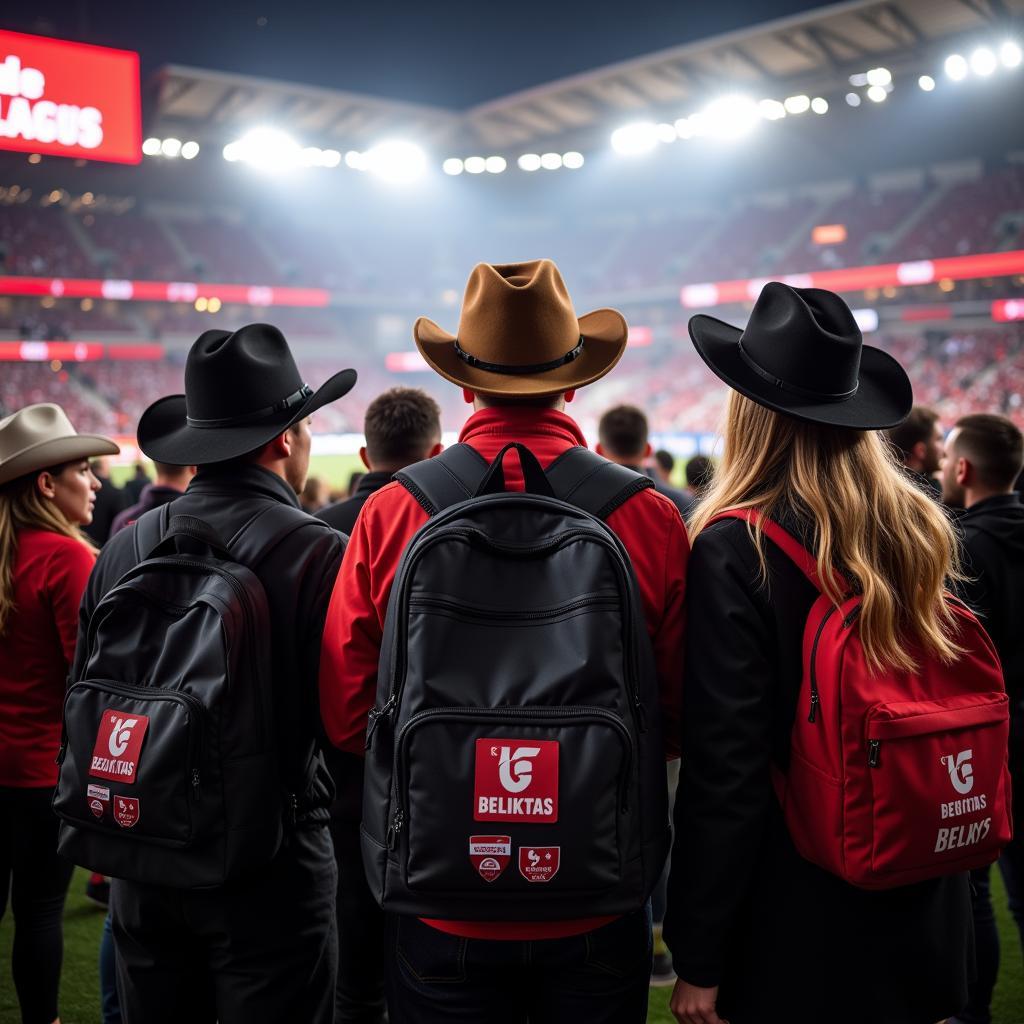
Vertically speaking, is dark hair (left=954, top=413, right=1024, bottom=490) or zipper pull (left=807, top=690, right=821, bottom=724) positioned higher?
dark hair (left=954, top=413, right=1024, bottom=490)

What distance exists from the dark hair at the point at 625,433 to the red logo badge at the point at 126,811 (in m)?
3.22

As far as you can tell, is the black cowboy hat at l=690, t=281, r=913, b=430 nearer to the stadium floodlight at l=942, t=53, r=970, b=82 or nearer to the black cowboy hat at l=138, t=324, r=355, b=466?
the black cowboy hat at l=138, t=324, r=355, b=466

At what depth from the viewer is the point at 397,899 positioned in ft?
4.99

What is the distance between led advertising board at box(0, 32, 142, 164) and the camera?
20719mm

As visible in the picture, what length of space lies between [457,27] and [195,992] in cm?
4266

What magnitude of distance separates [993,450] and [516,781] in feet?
7.29

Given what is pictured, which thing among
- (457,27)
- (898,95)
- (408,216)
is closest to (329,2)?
(457,27)

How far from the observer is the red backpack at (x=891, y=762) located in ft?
5.00

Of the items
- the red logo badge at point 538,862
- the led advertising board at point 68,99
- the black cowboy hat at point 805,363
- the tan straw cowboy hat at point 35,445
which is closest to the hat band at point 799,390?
the black cowboy hat at point 805,363

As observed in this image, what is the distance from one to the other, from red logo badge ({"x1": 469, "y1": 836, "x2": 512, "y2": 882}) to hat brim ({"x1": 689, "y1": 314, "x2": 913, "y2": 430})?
88 cm

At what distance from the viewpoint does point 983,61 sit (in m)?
25.3

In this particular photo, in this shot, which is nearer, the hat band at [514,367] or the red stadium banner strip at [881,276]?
the hat band at [514,367]

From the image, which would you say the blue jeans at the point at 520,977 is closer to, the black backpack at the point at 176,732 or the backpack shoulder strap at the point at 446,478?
the black backpack at the point at 176,732

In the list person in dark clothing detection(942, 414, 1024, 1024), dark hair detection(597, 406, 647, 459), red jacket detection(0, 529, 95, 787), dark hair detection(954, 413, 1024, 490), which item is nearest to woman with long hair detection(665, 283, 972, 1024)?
person in dark clothing detection(942, 414, 1024, 1024)
